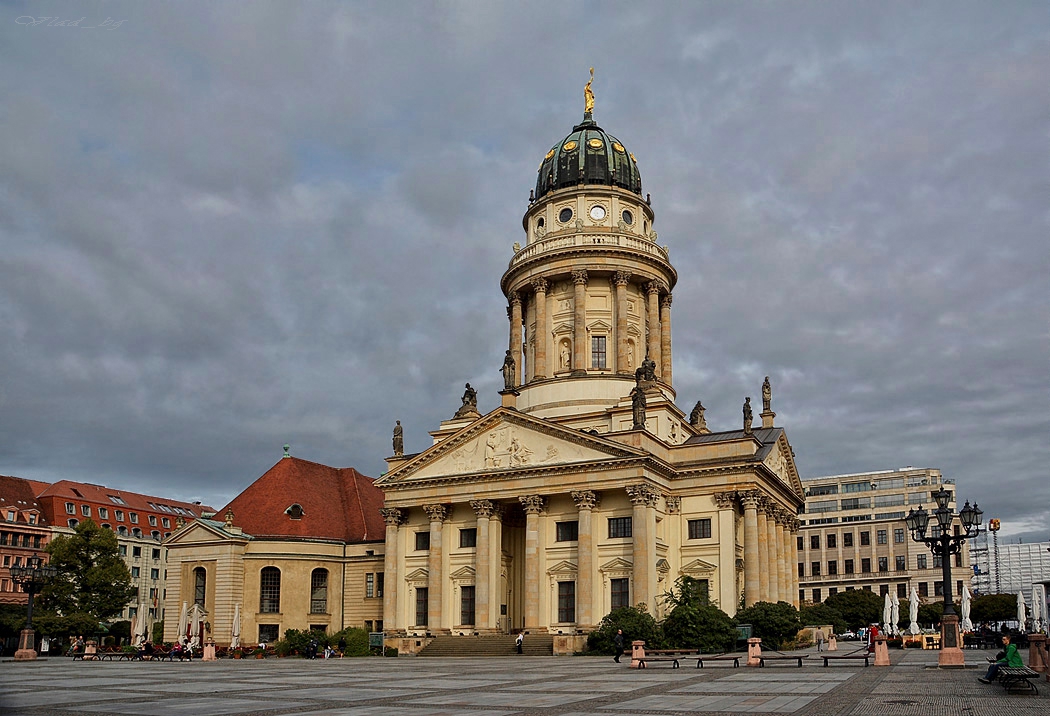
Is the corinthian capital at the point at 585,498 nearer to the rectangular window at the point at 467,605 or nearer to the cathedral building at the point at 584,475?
the cathedral building at the point at 584,475

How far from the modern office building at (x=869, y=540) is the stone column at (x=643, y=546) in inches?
3036

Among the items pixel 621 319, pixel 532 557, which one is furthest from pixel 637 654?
pixel 621 319

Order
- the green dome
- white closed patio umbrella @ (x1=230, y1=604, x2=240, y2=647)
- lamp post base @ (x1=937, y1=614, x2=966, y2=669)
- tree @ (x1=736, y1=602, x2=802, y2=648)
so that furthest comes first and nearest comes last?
the green dome, white closed patio umbrella @ (x1=230, y1=604, x2=240, y2=647), tree @ (x1=736, y1=602, x2=802, y2=648), lamp post base @ (x1=937, y1=614, x2=966, y2=669)

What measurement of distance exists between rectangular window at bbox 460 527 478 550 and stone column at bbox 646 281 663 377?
18.7 metres

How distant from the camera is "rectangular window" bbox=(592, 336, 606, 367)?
7325cm

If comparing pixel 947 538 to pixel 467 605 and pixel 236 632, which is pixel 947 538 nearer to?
pixel 467 605

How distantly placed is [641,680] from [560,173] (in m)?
53.0

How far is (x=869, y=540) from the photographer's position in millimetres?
132625

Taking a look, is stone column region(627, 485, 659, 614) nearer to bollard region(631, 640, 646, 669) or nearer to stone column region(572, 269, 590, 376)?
stone column region(572, 269, 590, 376)

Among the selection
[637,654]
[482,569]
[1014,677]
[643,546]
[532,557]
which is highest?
[643,546]

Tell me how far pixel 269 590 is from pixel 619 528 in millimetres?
26280

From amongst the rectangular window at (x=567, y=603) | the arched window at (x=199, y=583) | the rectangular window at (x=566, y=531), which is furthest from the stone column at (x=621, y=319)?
the arched window at (x=199, y=583)

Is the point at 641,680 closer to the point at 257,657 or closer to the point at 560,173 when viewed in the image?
the point at 257,657

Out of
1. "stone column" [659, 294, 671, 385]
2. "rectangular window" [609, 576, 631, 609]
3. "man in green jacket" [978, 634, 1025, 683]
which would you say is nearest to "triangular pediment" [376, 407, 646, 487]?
"rectangular window" [609, 576, 631, 609]
